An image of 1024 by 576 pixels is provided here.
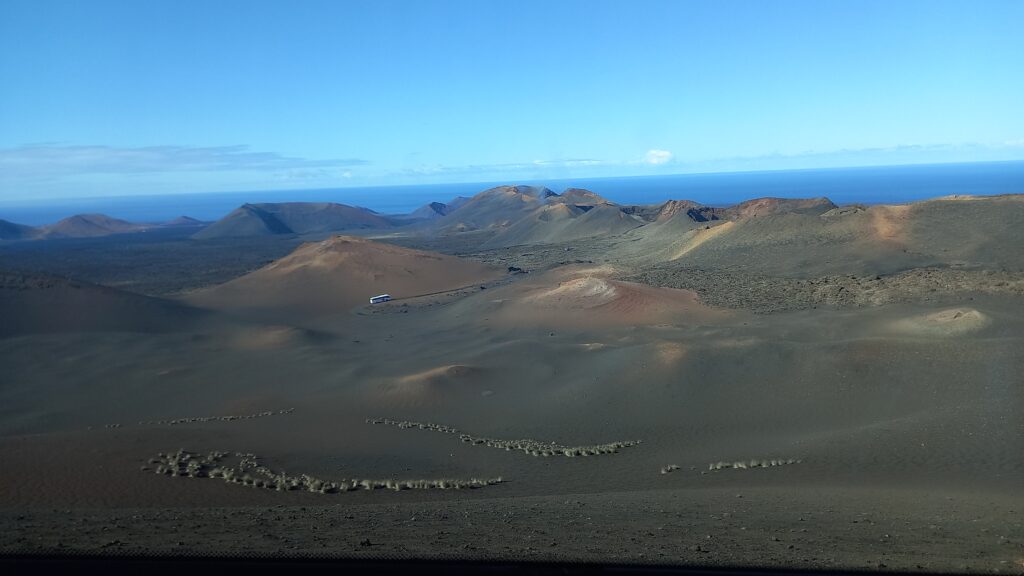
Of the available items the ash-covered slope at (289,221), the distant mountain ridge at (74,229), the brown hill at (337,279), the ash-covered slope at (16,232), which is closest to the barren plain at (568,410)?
the brown hill at (337,279)

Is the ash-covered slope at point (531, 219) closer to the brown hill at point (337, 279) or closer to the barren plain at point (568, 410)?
the brown hill at point (337, 279)

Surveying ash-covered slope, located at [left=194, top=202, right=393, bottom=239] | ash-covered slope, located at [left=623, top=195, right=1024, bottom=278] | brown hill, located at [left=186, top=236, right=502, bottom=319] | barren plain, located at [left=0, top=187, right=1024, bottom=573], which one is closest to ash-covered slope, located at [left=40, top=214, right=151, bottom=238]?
ash-covered slope, located at [left=194, top=202, right=393, bottom=239]

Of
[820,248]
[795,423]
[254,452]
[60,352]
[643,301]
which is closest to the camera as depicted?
[254,452]

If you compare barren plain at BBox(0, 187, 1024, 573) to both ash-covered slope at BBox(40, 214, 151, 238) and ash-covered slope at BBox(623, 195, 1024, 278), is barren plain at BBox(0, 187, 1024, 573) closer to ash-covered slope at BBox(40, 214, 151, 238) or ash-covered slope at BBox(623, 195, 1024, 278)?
ash-covered slope at BBox(623, 195, 1024, 278)

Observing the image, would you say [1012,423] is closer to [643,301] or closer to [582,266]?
[643,301]

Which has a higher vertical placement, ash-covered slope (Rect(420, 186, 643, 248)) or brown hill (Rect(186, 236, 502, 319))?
ash-covered slope (Rect(420, 186, 643, 248))

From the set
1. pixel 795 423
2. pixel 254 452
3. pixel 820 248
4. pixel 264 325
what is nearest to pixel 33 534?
pixel 254 452
